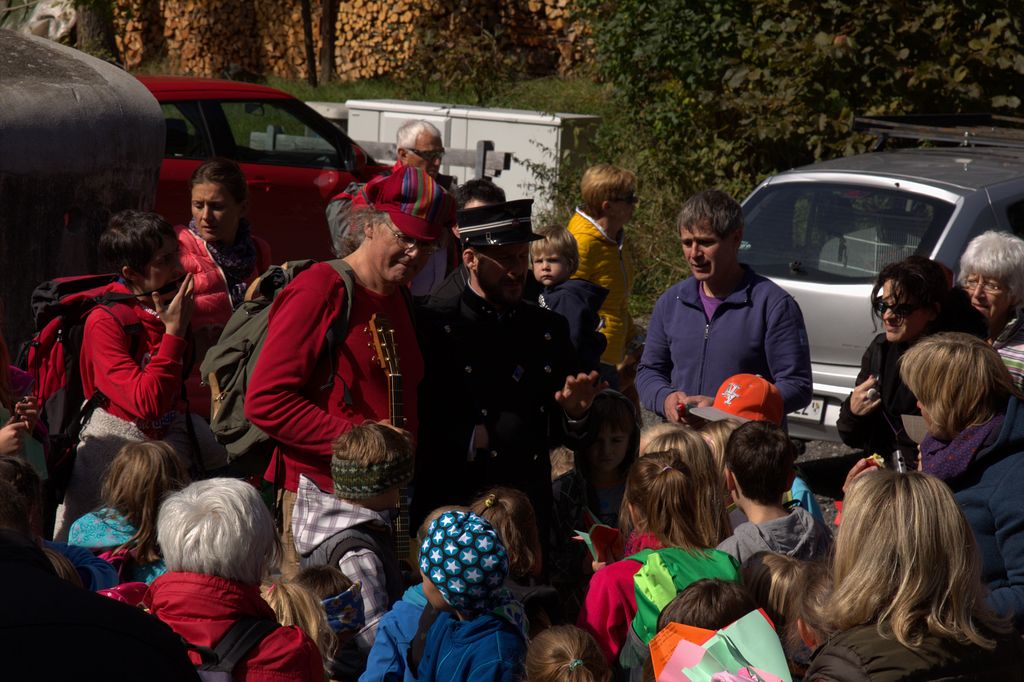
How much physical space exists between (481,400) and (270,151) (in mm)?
6899

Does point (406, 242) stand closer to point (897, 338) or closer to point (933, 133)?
point (897, 338)

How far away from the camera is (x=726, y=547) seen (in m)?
3.85

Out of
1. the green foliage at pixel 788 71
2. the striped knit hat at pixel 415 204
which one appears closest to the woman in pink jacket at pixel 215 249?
the striped knit hat at pixel 415 204

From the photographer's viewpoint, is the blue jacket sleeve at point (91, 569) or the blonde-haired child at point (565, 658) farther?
the blue jacket sleeve at point (91, 569)

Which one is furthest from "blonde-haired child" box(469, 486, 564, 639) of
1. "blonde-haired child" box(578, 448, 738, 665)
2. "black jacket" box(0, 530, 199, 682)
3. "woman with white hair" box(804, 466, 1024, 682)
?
"black jacket" box(0, 530, 199, 682)

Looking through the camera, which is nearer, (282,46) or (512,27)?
(512,27)

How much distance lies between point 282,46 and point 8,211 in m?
18.0

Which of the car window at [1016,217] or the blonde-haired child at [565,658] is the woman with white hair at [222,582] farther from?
the car window at [1016,217]

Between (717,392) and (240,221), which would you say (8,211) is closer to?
(240,221)

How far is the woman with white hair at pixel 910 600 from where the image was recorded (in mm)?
2693

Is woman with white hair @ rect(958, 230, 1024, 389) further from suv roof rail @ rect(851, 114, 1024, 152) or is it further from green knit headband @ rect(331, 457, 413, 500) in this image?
suv roof rail @ rect(851, 114, 1024, 152)

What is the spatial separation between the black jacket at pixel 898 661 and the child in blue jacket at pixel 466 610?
0.79 m

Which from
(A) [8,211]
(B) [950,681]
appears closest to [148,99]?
(A) [8,211]

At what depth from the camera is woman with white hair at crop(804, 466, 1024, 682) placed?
2693mm
